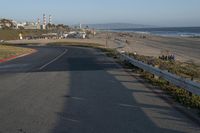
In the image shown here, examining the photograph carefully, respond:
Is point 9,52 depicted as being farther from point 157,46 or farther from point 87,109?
point 157,46

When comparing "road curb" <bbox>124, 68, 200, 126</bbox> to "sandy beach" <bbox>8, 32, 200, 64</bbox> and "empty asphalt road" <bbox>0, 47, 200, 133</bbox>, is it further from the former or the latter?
"sandy beach" <bbox>8, 32, 200, 64</bbox>

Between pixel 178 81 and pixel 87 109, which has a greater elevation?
pixel 178 81

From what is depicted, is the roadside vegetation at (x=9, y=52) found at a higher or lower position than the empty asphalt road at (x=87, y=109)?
lower

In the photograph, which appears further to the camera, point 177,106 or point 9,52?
point 9,52

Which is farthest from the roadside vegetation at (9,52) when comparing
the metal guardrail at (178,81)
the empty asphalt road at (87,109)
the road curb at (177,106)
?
the road curb at (177,106)

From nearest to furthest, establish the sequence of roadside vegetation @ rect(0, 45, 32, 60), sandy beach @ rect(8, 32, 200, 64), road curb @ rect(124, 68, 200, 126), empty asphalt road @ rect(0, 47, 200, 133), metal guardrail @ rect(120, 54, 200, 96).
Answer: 1. empty asphalt road @ rect(0, 47, 200, 133)
2. road curb @ rect(124, 68, 200, 126)
3. metal guardrail @ rect(120, 54, 200, 96)
4. roadside vegetation @ rect(0, 45, 32, 60)
5. sandy beach @ rect(8, 32, 200, 64)

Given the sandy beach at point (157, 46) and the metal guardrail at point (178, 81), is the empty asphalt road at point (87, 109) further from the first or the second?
the sandy beach at point (157, 46)

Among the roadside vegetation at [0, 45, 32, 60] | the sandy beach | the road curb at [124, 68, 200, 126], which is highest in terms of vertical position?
the road curb at [124, 68, 200, 126]

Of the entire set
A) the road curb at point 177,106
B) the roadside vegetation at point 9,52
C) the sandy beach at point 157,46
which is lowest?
the sandy beach at point 157,46

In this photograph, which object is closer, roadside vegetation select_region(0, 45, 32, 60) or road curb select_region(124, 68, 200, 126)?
road curb select_region(124, 68, 200, 126)

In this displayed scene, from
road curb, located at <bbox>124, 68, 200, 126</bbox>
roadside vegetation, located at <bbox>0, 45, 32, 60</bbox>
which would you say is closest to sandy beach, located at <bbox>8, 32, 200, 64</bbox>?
roadside vegetation, located at <bbox>0, 45, 32, 60</bbox>

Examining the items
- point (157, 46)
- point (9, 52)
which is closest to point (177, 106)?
point (9, 52)

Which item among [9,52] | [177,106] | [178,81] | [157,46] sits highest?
[178,81]

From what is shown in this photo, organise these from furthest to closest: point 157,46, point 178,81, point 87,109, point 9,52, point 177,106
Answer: point 157,46 < point 9,52 < point 178,81 < point 177,106 < point 87,109
